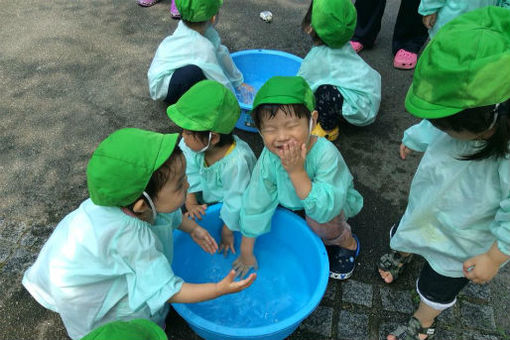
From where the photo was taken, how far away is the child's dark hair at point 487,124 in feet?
4.06

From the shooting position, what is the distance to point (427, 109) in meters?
1.28

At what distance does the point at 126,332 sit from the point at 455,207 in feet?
4.12

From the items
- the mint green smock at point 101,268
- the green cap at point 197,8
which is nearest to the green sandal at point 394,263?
the mint green smock at point 101,268

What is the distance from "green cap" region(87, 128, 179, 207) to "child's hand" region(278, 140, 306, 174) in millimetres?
491

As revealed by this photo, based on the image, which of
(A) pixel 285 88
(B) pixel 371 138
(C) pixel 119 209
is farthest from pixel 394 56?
(C) pixel 119 209

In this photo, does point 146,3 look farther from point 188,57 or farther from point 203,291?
point 203,291

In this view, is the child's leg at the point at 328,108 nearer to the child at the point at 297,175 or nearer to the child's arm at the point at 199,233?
the child at the point at 297,175

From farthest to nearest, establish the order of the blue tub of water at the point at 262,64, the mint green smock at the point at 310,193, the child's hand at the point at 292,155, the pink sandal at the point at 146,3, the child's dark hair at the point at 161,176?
the pink sandal at the point at 146,3
the blue tub of water at the point at 262,64
the mint green smock at the point at 310,193
the child's hand at the point at 292,155
the child's dark hair at the point at 161,176

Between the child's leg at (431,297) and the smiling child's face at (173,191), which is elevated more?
the smiling child's face at (173,191)

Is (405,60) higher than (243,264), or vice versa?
(405,60)

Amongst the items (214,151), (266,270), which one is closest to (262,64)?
(214,151)

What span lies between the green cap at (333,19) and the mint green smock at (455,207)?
1.15 m

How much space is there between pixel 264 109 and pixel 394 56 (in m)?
2.62

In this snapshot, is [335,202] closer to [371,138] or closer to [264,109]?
[264,109]
